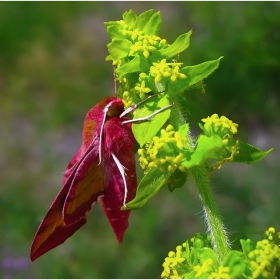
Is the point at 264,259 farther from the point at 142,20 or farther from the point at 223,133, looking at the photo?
the point at 142,20

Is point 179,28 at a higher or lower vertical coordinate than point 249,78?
higher

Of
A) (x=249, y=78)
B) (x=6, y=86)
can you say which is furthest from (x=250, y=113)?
(x=6, y=86)

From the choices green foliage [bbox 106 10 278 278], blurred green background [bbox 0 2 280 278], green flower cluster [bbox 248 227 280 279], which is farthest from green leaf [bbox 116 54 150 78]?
blurred green background [bbox 0 2 280 278]

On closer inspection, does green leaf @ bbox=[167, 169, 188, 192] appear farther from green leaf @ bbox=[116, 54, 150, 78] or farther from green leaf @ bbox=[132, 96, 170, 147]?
green leaf @ bbox=[116, 54, 150, 78]

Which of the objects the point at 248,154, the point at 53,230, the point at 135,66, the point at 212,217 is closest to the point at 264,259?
the point at 212,217

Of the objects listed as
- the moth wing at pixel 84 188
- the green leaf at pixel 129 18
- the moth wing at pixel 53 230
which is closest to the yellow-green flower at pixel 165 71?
the green leaf at pixel 129 18

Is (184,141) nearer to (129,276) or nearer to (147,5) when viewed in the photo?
(129,276)
